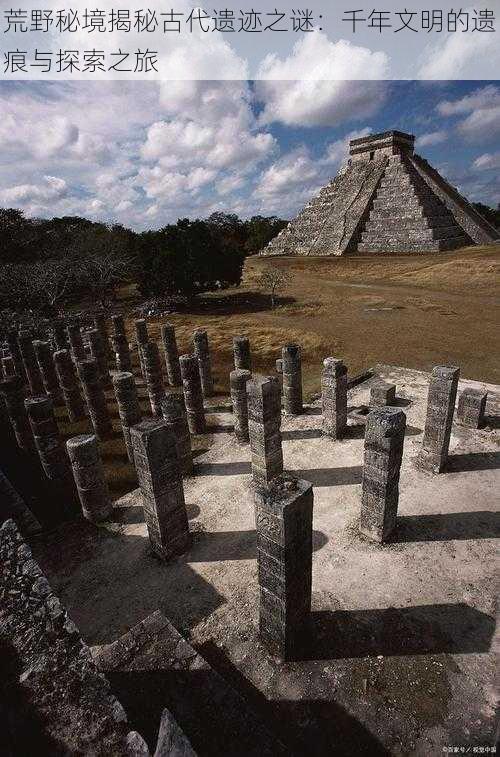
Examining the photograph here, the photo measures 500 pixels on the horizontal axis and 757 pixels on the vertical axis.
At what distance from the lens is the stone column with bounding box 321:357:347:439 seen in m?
10.5

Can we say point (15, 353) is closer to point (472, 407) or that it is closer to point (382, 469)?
point (382, 469)

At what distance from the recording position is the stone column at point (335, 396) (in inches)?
415

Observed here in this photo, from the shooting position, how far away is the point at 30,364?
1605 cm

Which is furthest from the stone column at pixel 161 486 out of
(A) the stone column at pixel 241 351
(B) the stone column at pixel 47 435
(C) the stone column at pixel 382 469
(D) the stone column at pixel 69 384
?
(D) the stone column at pixel 69 384

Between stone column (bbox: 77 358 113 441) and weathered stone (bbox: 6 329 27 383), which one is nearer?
stone column (bbox: 77 358 113 441)

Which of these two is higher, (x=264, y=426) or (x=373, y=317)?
(x=264, y=426)

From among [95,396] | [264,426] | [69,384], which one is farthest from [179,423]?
[69,384]

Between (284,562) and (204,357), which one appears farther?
(204,357)

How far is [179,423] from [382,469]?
4.57 metres

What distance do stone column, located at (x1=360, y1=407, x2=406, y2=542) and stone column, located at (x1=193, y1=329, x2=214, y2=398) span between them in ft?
28.5

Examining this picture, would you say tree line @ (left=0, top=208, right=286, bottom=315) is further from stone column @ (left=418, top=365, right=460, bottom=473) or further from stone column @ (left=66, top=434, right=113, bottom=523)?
stone column @ (left=418, top=365, right=460, bottom=473)

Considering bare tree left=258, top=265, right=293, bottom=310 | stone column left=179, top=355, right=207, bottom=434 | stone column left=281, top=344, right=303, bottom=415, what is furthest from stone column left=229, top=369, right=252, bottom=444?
bare tree left=258, top=265, right=293, bottom=310

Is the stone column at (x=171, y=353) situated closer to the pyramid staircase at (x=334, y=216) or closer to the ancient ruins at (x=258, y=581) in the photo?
the ancient ruins at (x=258, y=581)

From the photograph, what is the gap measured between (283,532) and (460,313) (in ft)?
72.1
